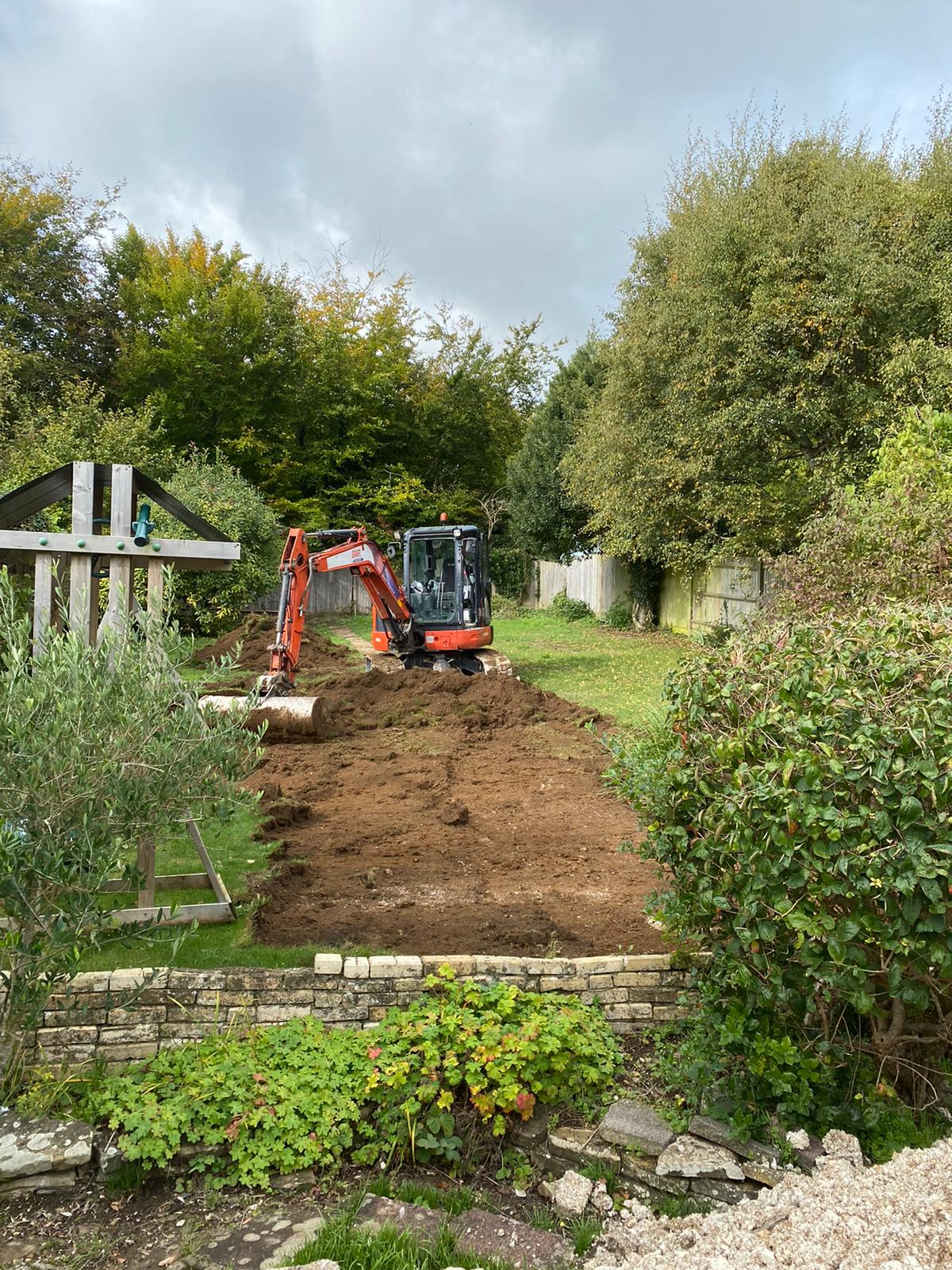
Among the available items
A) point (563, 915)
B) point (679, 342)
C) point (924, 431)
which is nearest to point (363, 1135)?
point (563, 915)

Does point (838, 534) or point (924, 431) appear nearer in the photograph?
point (838, 534)

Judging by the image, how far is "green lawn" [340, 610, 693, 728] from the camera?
1220 cm

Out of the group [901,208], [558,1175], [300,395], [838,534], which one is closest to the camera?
[558,1175]

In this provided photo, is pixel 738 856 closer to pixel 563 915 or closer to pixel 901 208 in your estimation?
pixel 563 915

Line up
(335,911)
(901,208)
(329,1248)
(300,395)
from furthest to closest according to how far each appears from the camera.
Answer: (300,395) < (901,208) < (335,911) < (329,1248)

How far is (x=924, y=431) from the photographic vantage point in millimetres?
9016

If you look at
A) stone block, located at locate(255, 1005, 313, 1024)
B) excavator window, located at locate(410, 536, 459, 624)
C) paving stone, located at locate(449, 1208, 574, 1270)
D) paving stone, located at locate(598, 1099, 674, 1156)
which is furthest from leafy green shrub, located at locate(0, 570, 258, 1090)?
excavator window, located at locate(410, 536, 459, 624)

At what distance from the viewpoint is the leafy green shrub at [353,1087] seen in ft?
10.6

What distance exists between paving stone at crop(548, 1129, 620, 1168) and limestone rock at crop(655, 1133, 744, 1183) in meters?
0.20

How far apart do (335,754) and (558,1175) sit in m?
6.03

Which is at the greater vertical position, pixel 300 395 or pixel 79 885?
pixel 300 395

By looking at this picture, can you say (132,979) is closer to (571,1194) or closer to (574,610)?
(571,1194)

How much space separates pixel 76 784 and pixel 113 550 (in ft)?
6.63

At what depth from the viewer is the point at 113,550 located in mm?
4738
